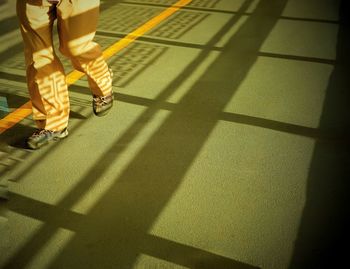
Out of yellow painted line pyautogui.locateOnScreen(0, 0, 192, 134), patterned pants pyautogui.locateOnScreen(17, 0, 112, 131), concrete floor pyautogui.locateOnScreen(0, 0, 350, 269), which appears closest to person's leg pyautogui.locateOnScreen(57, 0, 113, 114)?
patterned pants pyautogui.locateOnScreen(17, 0, 112, 131)

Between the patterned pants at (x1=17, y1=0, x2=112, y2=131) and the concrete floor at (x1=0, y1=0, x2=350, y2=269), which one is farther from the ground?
the patterned pants at (x1=17, y1=0, x2=112, y2=131)

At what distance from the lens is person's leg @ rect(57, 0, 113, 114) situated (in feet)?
7.88

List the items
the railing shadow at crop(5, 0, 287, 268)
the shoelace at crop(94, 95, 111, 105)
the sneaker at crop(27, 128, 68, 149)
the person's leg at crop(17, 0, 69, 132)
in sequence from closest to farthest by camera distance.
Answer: the railing shadow at crop(5, 0, 287, 268) → the person's leg at crop(17, 0, 69, 132) → the sneaker at crop(27, 128, 68, 149) → the shoelace at crop(94, 95, 111, 105)

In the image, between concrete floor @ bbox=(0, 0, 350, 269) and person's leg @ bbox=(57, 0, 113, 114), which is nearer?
concrete floor @ bbox=(0, 0, 350, 269)

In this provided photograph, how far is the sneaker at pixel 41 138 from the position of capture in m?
2.70

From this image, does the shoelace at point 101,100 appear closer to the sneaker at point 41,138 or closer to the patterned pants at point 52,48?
the patterned pants at point 52,48

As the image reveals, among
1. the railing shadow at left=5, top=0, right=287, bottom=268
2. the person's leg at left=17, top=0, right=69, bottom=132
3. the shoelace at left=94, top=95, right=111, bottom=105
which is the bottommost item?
the railing shadow at left=5, top=0, right=287, bottom=268

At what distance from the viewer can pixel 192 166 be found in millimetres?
2535

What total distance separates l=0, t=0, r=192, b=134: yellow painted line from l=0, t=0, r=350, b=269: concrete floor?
0.29 ft

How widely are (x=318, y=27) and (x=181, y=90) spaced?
2.68 meters

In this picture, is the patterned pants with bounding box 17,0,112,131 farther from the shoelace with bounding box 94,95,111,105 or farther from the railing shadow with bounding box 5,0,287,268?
the railing shadow with bounding box 5,0,287,268

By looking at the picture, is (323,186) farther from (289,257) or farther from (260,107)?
(260,107)

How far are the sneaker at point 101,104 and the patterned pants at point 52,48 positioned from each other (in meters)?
0.22

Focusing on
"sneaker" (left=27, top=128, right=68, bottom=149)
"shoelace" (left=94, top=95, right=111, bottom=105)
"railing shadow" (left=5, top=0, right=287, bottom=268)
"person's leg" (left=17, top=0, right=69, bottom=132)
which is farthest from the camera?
"shoelace" (left=94, top=95, right=111, bottom=105)
